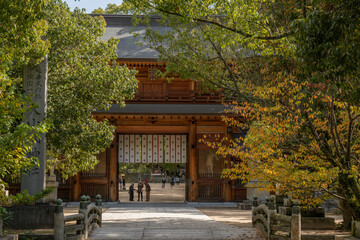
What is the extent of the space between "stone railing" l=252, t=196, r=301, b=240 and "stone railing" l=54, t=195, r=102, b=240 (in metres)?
5.33

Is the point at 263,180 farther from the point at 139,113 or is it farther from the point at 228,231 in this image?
the point at 139,113

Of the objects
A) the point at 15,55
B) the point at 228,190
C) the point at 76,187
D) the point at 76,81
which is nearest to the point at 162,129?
the point at 228,190

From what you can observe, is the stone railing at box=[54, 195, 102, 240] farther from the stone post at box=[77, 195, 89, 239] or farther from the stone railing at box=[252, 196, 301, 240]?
the stone railing at box=[252, 196, 301, 240]

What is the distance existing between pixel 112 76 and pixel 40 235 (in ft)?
22.7

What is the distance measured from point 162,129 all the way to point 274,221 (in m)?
14.0

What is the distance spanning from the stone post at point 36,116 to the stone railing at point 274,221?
681 centimetres

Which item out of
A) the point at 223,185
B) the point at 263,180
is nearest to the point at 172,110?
A: the point at 223,185

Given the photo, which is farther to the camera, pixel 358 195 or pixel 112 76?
pixel 112 76

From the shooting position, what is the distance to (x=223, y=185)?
26141 millimetres

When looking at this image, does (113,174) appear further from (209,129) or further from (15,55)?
(15,55)

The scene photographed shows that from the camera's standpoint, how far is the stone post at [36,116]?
1337cm

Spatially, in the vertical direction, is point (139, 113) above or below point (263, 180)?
above

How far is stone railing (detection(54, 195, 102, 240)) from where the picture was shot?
11453mm

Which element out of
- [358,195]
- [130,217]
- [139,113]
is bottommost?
[130,217]
